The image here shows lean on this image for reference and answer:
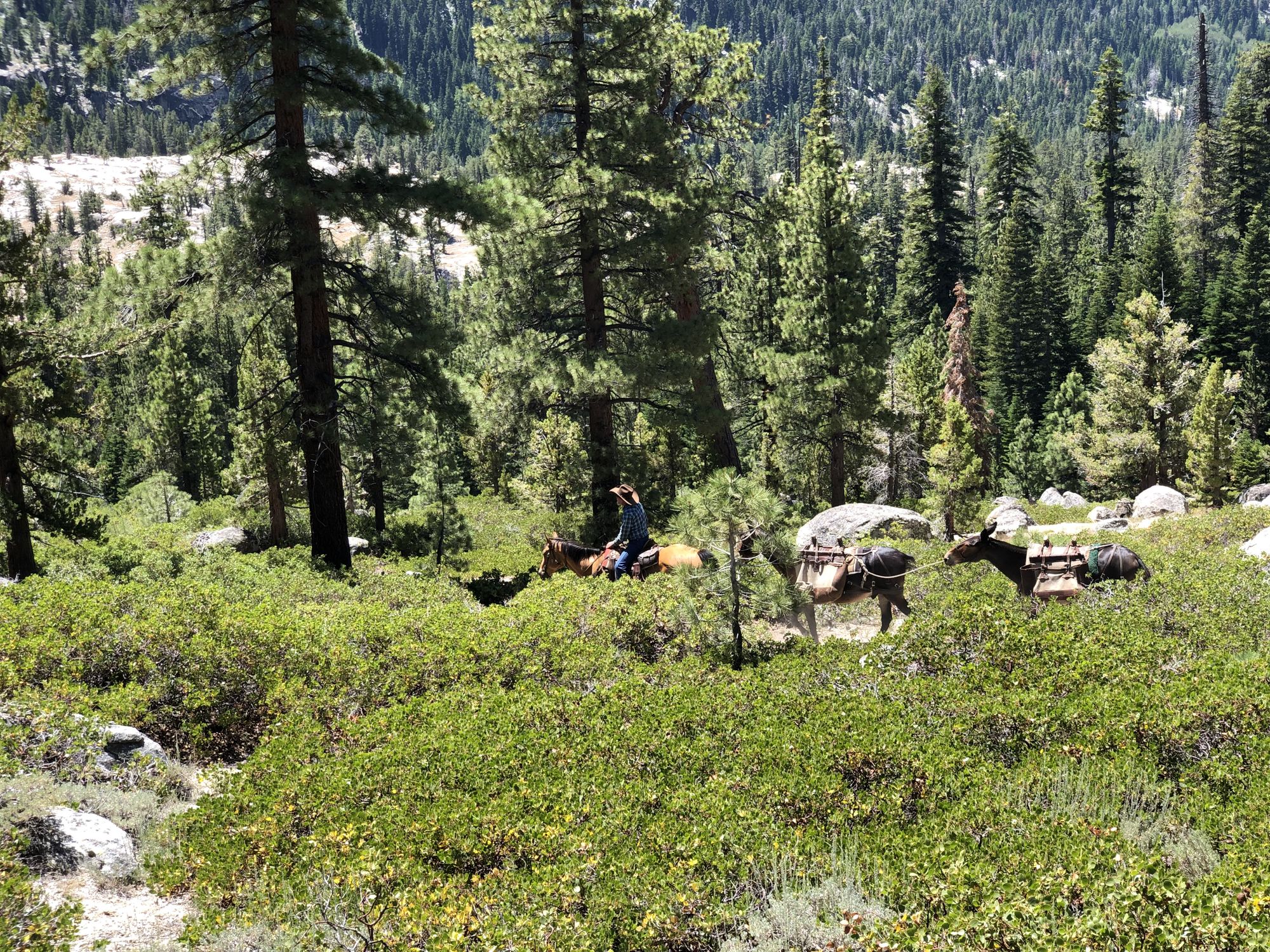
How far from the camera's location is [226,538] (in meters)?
20.4

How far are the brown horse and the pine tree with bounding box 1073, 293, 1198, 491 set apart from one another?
91.7 ft

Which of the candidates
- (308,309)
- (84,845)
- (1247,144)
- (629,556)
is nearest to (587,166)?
(308,309)

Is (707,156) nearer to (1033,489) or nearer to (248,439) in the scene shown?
(248,439)

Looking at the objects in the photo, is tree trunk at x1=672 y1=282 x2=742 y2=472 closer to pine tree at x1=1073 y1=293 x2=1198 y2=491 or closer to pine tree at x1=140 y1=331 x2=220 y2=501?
pine tree at x1=1073 y1=293 x2=1198 y2=491

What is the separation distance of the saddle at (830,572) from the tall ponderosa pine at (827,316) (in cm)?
1351

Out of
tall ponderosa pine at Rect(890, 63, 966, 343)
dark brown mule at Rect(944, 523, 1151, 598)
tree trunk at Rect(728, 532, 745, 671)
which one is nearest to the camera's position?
tree trunk at Rect(728, 532, 745, 671)

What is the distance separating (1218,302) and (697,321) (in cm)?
5527

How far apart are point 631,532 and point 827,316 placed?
46.3 ft

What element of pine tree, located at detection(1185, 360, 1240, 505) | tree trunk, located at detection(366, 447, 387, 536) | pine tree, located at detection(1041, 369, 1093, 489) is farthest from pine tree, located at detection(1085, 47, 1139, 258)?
tree trunk, located at detection(366, 447, 387, 536)

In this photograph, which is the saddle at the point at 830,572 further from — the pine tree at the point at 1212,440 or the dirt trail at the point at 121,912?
the pine tree at the point at 1212,440

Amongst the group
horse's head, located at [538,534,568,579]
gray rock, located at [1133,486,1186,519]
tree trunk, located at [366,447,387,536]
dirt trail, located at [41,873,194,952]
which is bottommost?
gray rock, located at [1133,486,1186,519]

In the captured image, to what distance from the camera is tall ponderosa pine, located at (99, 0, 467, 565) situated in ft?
42.8

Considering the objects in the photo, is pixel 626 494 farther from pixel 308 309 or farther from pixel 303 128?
pixel 303 128

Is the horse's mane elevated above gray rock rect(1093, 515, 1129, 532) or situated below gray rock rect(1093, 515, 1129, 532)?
above
